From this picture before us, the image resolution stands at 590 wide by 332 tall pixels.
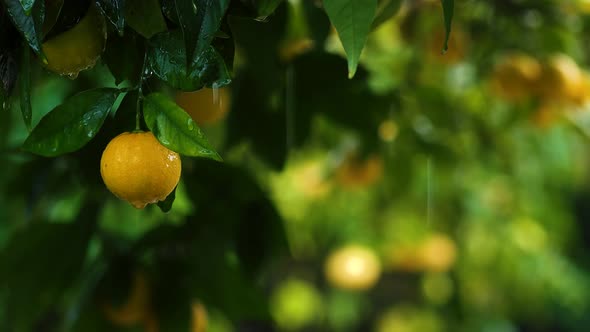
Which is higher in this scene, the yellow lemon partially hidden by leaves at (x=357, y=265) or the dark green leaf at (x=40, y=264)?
the dark green leaf at (x=40, y=264)

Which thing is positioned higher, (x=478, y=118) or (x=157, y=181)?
(x=157, y=181)

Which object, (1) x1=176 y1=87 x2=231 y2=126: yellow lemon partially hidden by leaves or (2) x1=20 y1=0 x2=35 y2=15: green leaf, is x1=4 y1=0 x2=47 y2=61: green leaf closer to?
(2) x1=20 y1=0 x2=35 y2=15: green leaf

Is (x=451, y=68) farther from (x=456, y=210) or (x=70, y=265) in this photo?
(x=70, y=265)

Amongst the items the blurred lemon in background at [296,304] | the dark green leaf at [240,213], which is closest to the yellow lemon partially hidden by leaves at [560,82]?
the dark green leaf at [240,213]

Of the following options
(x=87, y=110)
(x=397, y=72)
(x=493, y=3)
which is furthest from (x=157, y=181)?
(x=397, y=72)

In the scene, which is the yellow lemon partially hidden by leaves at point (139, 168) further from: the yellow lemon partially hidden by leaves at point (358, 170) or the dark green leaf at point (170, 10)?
the yellow lemon partially hidden by leaves at point (358, 170)

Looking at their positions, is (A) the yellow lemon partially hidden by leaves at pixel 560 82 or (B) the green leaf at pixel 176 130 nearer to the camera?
(B) the green leaf at pixel 176 130
